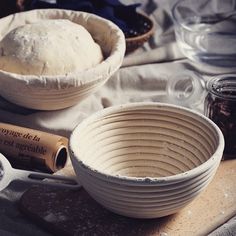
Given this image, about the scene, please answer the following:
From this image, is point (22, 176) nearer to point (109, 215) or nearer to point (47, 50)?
point (109, 215)

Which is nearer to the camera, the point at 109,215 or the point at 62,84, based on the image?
the point at 109,215

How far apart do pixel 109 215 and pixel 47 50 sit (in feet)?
0.83

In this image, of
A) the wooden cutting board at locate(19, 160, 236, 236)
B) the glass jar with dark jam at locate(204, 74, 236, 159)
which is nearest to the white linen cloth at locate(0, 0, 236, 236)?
the wooden cutting board at locate(19, 160, 236, 236)

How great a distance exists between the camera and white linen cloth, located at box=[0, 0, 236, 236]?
621 millimetres

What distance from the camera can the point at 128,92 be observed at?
0.88 meters

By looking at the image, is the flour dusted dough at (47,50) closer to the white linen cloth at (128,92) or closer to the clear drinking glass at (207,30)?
the white linen cloth at (128,92)

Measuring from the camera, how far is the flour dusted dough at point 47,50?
2.46 feet

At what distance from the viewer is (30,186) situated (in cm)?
67

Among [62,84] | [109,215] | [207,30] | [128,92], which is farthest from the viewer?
[207,30]

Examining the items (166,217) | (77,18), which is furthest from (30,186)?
(77,18)

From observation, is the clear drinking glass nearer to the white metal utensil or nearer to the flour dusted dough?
the flour dusted dough

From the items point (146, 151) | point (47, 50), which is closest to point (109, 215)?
point (146, 151)

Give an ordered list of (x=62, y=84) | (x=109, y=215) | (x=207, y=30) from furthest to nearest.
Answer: (x=207, y=30), (x=62, y=84), (x=109, y=215)

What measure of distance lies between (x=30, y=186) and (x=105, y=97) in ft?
0.73
